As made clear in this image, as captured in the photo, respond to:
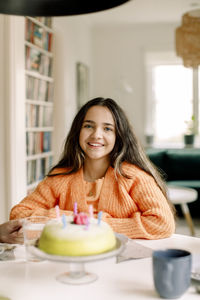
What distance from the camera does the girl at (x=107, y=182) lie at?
4.43ft

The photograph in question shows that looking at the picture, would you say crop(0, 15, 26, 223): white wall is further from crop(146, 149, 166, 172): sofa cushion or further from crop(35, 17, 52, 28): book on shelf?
crop(146, 149, 166, 172): sofa cushion

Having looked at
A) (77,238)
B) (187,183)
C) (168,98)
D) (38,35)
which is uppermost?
(38,35)

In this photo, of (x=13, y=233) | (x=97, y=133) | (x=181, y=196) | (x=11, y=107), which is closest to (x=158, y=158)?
(x=181, y=196)

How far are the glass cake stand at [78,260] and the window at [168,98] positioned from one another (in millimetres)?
5263

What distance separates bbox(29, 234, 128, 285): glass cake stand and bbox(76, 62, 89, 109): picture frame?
4.46 metres

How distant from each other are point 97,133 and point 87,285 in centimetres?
71


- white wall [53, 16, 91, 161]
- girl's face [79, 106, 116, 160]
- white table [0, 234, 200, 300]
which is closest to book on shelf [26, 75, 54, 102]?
white wall [53, 16, 91, 161]

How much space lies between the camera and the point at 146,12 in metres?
5.45

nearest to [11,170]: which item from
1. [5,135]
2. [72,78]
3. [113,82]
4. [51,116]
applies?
[5,135]

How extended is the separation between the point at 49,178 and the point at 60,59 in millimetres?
3075

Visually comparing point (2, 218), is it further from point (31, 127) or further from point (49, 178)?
point (49, 178)

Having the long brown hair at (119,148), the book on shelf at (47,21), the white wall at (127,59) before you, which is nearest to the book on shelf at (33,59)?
the book on shelf at (47,21)

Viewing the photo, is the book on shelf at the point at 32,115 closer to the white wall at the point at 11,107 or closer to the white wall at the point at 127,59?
the white wall at the point at 11,107

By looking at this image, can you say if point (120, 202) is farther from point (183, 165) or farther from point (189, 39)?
point (183, 165)
